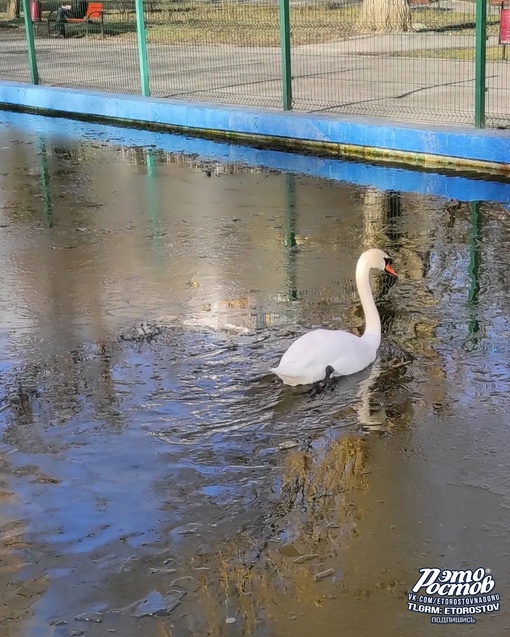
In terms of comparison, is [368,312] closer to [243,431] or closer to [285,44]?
[243,431]

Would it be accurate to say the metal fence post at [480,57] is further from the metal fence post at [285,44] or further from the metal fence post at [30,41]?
the metal fence post at [30,41]

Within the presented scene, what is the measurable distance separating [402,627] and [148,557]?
1.00 metres

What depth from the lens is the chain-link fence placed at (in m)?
14.0

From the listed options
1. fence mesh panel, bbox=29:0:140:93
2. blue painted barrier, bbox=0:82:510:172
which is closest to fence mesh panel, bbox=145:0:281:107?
fence mesh panel, bbox=29:0:140:93

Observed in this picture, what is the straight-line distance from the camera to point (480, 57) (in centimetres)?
1081

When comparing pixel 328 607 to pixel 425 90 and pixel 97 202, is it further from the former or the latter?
pixel 425 90

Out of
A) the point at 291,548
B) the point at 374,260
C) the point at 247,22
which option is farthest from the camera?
the point at 247,22

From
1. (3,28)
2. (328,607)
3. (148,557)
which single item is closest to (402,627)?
(328,607)

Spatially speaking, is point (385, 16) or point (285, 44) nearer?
point (285, 44)

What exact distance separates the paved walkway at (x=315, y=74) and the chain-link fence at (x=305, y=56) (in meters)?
0.03

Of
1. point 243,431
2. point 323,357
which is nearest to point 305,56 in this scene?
point 323,357

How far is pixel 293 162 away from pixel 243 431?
722 cm

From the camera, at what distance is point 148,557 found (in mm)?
3928

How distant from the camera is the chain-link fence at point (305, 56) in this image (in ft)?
46.1
